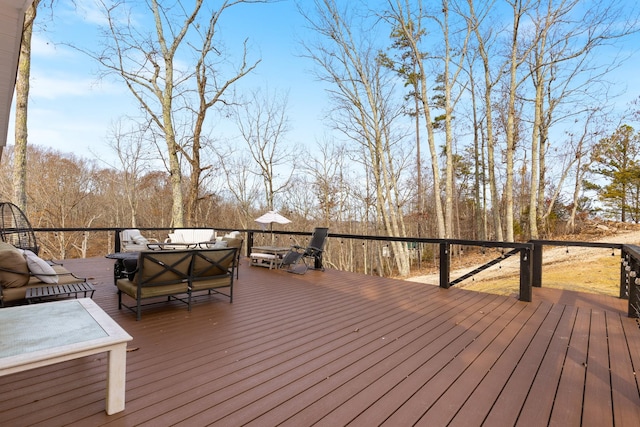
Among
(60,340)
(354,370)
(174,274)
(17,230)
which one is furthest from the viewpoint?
(17,230)

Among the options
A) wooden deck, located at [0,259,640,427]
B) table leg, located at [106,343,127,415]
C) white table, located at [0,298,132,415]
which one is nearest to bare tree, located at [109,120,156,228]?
wooden deck, located at [0,259,640,427]

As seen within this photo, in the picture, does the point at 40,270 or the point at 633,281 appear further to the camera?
the point at 633,281

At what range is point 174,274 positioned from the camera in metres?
3.65

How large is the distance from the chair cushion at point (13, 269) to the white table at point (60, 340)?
4.69 ft

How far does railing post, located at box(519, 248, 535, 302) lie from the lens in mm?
4316

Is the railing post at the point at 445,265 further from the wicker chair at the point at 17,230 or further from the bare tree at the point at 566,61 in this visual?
the bare tree at the point at 566,61

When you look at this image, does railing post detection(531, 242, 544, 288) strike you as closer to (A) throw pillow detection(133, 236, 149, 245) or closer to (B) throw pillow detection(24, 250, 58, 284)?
(B) throw pillow detection(24, 250, 58, 284)

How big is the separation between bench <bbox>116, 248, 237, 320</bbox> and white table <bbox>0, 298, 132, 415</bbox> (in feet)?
4.20

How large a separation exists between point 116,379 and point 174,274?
6.54ft

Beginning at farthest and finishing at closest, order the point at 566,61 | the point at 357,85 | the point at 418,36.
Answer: the point at 357,85 < the point at 566,61 < the point at 418,36

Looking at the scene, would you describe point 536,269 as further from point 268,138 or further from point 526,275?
point 268,138

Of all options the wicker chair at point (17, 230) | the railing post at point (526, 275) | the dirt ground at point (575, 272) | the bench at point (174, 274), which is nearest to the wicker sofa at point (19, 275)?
the bench at point (174, 274)

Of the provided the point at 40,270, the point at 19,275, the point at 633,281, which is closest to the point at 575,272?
the point at 633,281

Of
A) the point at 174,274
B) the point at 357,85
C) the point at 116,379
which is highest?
the point at 357,85
